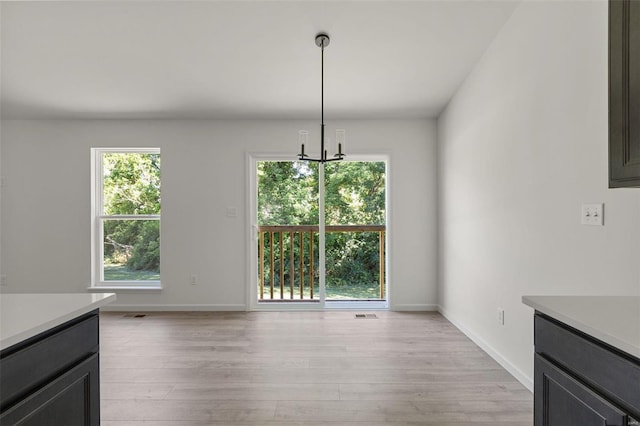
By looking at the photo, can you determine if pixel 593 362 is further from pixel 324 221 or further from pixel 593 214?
pixel 324 221

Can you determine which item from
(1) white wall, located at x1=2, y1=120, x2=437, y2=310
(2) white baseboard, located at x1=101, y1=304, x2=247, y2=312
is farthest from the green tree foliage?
(2) white baseboard, located at x1=101, y1=304, x2=247, y2=312

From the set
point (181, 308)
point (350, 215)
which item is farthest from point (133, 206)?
point (350, 215)

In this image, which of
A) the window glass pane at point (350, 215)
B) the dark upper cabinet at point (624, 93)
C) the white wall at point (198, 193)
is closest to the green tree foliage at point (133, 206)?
the white wall at point (198, 193)

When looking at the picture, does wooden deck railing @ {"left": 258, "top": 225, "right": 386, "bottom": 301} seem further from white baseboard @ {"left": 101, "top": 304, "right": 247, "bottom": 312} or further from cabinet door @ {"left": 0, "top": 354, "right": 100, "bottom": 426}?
cabinet door @ {"left": 0, "top": 354, "right": 100, "bottom": 426}

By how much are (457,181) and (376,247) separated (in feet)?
4.46

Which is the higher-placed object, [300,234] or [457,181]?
[457,181]

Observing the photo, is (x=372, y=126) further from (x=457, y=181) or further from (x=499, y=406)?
(x=499, y=406)

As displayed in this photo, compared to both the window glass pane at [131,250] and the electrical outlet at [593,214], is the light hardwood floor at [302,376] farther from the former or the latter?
the electrical outlet at [593,214]

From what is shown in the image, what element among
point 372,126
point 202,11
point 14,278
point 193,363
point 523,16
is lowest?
point 193,363

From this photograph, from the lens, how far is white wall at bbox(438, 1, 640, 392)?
173 cm

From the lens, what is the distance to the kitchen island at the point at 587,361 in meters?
0.90

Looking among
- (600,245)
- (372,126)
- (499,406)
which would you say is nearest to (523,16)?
(600,245)

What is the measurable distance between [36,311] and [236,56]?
105 inches

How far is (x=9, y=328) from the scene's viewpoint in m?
1.01
